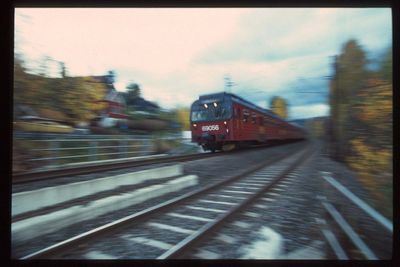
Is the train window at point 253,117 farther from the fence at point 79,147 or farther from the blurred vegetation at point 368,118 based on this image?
the blurred vegetation at point 368,118

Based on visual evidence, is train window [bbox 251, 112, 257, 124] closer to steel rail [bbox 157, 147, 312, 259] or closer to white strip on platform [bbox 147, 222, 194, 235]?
steel rail [bbox 157, 147, 312, 259]

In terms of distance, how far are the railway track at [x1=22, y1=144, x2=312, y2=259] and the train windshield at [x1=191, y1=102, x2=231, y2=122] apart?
544 cm

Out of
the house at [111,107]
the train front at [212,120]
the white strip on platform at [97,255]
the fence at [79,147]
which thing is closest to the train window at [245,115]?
the train front at [212,120]

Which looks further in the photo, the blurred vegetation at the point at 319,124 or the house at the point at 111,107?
the blurred vegetation at the point at 319,124

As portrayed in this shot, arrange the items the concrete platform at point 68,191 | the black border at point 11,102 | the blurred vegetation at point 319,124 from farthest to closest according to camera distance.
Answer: the blurred vegetation at point 319,124 → the concrete platform at point 68,191 → the black border at point 11,102

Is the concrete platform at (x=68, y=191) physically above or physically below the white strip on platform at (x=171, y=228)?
above

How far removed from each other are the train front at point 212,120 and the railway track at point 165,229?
5214mm

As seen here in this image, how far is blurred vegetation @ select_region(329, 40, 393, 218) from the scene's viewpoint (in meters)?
3.27

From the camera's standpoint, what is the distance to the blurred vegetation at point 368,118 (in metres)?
3.27

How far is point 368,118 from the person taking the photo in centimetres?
423

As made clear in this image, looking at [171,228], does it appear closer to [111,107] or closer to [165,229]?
[165,229]
